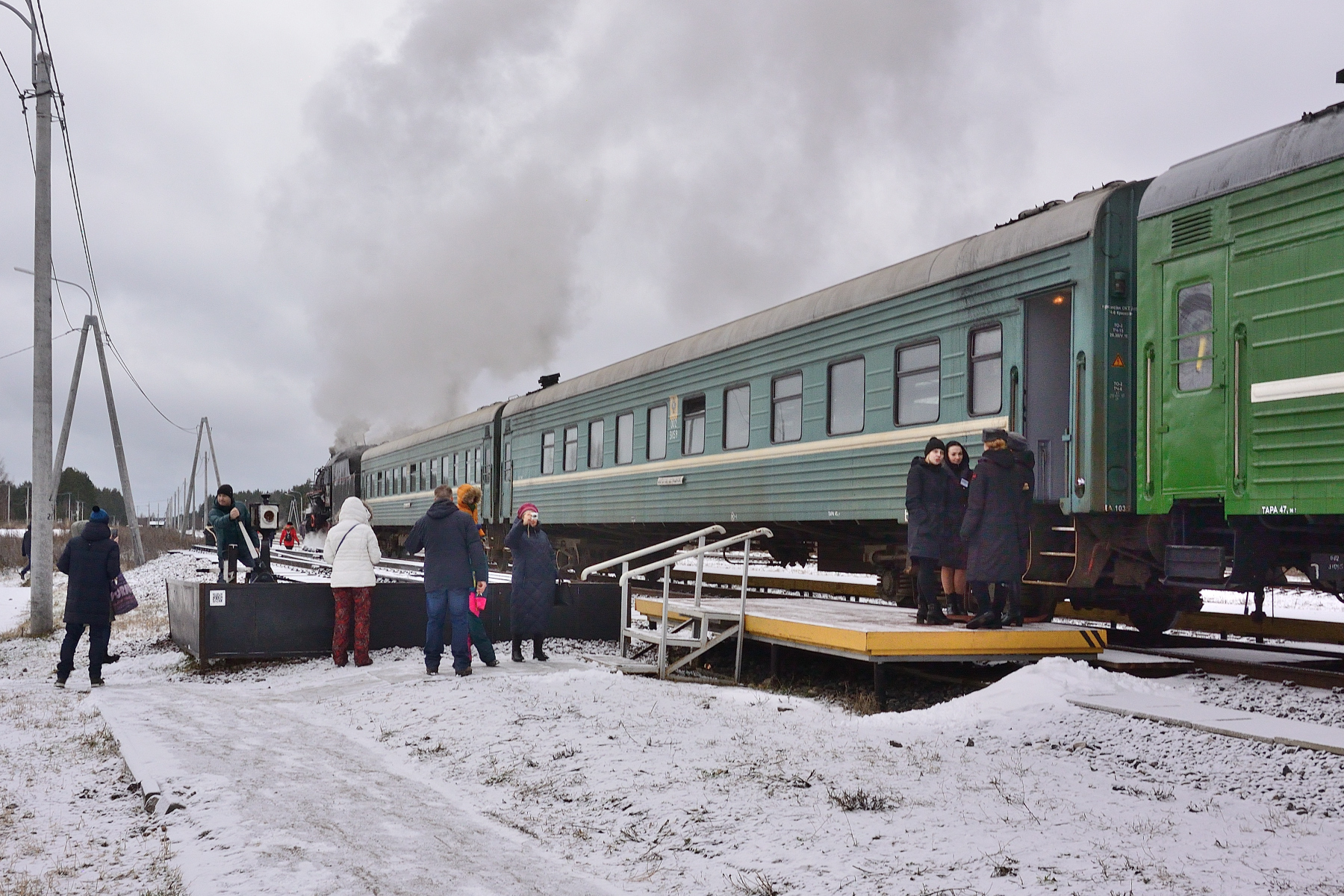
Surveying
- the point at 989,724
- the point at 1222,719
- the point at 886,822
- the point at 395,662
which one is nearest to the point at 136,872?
→ the point at 886,822

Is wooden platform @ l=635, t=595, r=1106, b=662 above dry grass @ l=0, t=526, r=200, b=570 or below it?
above

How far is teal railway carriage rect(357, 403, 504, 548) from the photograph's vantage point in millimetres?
25578

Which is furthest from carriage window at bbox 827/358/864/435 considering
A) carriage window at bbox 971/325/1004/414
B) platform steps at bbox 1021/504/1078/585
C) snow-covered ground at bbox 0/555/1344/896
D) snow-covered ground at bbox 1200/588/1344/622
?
snow-covered ground at bbox 1200/588/1344/622

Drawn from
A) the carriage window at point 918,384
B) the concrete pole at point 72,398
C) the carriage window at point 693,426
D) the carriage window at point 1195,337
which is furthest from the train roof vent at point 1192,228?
the concrete pole at point 72,398

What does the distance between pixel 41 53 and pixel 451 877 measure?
1768 cm

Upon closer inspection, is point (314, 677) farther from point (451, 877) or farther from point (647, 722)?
point (451, 877)

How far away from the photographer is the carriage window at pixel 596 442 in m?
19.6

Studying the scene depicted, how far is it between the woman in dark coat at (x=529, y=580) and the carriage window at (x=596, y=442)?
8.23 m

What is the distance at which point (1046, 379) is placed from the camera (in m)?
10.4

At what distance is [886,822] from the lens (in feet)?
17.1

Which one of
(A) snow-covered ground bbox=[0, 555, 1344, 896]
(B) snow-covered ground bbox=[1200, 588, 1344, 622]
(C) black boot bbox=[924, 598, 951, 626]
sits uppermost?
(C) black boot bbox=[924, 598, 951, 626]

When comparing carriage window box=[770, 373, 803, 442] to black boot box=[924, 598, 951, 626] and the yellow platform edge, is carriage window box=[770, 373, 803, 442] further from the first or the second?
the yellow platform edge

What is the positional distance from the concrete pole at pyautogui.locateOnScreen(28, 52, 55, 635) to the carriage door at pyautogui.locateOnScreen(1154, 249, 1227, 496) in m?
15.3

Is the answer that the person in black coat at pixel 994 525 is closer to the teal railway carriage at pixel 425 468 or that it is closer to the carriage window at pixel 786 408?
the carriage window at pixel 786 408
